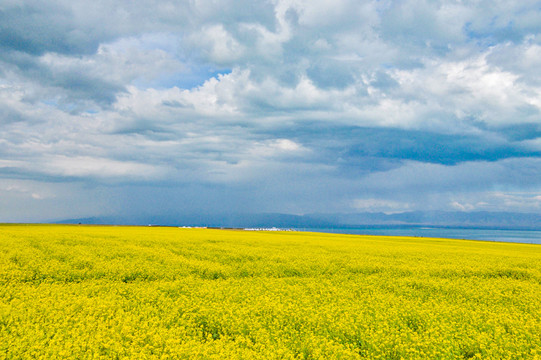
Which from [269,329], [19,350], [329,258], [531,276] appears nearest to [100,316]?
[19,350]

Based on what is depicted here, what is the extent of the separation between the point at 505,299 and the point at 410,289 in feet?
12.2

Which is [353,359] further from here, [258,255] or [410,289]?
[258,255]

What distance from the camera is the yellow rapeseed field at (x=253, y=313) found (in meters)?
8.70

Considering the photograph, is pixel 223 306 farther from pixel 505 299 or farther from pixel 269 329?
pixel 505 299

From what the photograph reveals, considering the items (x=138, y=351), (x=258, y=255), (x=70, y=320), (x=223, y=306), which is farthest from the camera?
(x=258, y=255)

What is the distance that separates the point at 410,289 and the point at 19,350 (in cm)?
1459

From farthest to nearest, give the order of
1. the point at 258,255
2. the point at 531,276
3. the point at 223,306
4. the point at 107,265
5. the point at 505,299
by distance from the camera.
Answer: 1. the point at 258,255
2. the point at 531,276
3. the point at 107,265
4. the point at 505,299
5. the point at 223,306

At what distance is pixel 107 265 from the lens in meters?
19.0

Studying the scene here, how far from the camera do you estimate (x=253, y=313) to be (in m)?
11.3

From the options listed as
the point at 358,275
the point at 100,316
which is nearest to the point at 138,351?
the point at 100,316

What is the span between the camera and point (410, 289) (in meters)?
16.2

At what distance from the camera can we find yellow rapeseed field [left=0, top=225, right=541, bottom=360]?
8.70 meters

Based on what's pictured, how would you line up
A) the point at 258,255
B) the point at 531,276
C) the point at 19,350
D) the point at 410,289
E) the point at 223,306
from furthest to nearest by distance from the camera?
the point at 258,255, the point at 531,276, the point at 410,289, the point at 223,306, the point at 19,350

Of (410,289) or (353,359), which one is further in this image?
(410,289)
